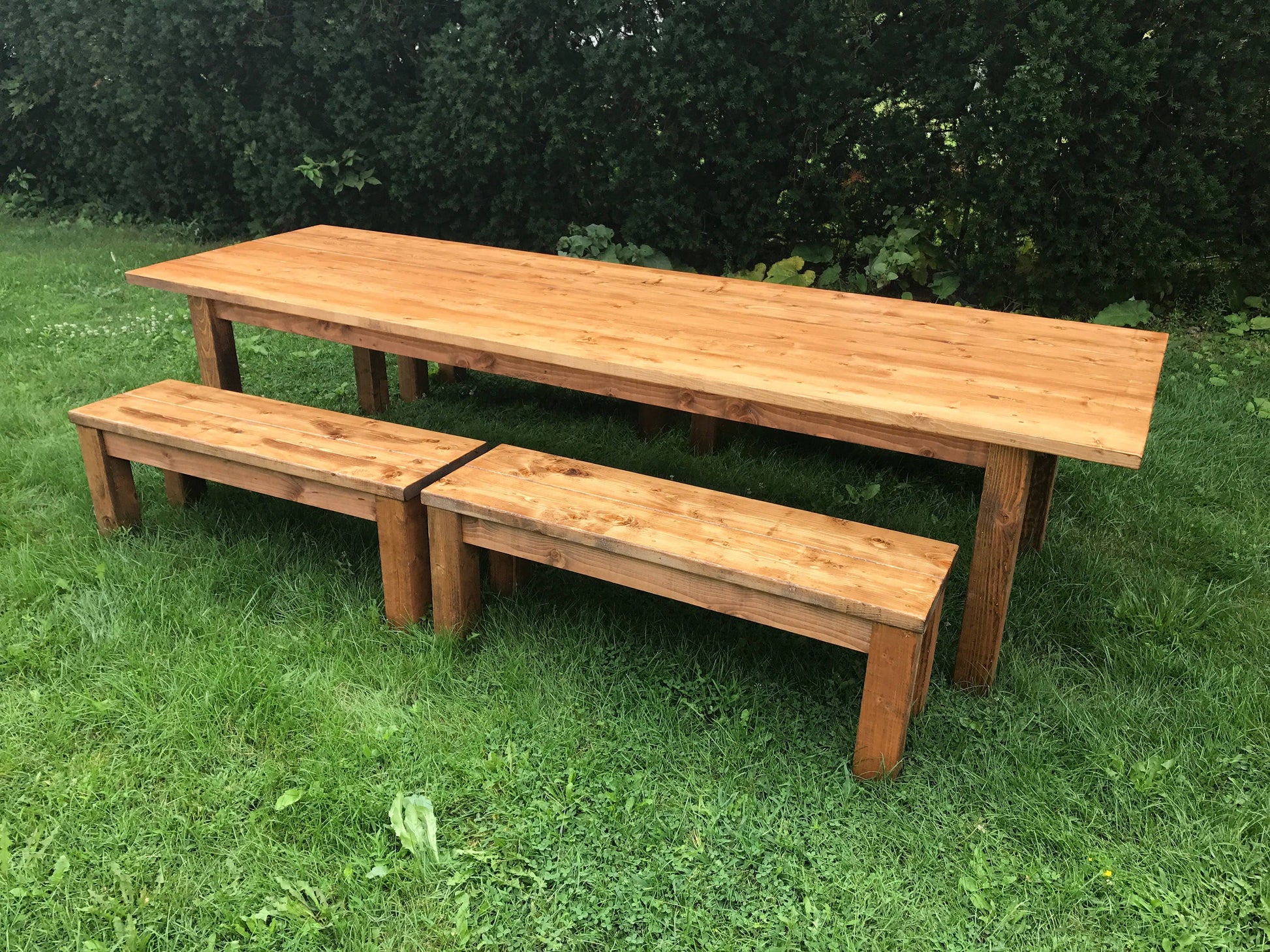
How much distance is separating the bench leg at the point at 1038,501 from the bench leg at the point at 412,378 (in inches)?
107

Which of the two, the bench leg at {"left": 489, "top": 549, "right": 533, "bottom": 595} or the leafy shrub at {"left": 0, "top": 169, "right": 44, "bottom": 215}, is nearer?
the bench leg at {"left": 489, "top": 549, "right": 533, "bottom": 595}

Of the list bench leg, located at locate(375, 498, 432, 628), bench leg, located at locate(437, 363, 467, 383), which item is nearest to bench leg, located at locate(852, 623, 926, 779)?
bench leg, located at locate(375, 498, 432, 628)

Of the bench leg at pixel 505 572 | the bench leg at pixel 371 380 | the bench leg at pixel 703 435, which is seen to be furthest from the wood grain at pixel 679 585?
the bench leg at pixel 371 380

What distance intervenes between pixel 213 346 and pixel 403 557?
1.47 metres

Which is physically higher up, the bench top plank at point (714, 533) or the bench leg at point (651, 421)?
the bench top plank at point (714, 533)

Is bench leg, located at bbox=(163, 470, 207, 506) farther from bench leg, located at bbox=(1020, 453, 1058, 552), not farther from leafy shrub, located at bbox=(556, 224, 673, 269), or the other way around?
leafy shrub, located at bbox=(556, 224, 673, 269)

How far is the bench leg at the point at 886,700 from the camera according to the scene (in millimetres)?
2180

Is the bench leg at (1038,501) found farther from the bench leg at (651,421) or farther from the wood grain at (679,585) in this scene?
the bench leg at (651,421)

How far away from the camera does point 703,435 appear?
4.12 meters

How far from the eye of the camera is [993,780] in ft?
7.77

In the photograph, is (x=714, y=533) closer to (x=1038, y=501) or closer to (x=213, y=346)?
(x=1038, y=501)

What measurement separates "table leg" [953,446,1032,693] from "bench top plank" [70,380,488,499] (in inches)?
58.5

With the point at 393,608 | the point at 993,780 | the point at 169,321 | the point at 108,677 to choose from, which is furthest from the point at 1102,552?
the point at 169,321

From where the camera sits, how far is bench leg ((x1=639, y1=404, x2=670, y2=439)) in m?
4.29
